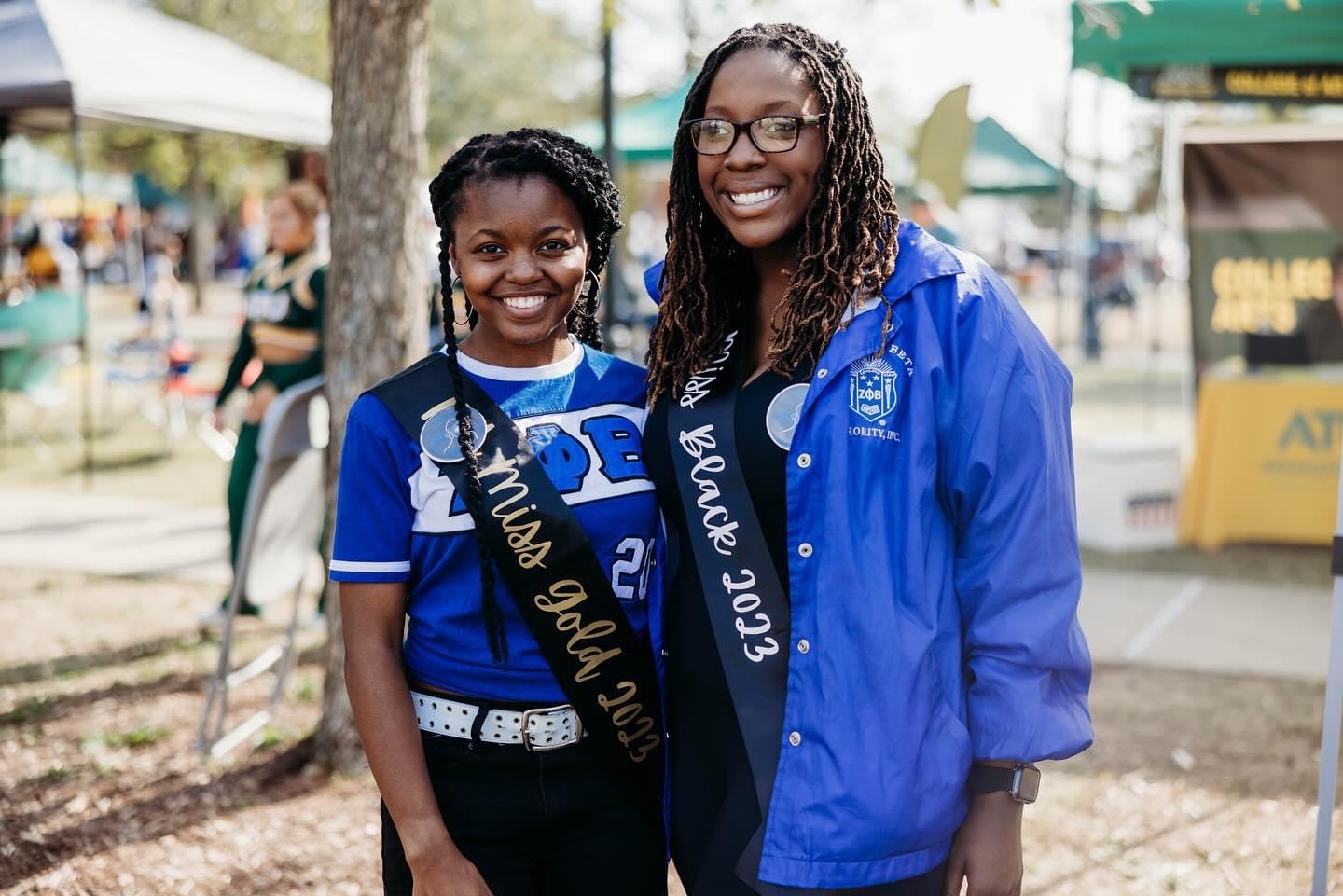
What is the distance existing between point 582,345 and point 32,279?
17.3 meters

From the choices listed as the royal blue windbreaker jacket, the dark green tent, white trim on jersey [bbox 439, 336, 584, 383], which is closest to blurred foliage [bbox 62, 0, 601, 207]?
the dark green tent

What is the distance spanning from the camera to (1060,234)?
8391 millimetres

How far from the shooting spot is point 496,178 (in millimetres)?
2125

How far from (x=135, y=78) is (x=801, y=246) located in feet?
25.5

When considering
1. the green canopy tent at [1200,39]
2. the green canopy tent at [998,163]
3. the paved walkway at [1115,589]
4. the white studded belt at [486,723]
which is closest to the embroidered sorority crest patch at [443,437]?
the white studded belt at [486,723]

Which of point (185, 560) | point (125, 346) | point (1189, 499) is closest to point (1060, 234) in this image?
point (1189, 499)

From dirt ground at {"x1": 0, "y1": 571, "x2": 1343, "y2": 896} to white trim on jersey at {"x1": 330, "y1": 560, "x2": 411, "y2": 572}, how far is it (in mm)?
1909

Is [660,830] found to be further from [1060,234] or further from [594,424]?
[1060,234]

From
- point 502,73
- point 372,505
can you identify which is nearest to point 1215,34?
point 372,505

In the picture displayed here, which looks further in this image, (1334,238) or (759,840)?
(1334,238)

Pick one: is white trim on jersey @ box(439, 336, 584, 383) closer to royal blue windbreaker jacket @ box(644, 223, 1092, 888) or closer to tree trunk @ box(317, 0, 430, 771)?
royal blue windbreaker jacket @ box(644, 223, 1092, 888)

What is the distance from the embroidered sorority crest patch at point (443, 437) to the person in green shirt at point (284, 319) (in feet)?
13.2

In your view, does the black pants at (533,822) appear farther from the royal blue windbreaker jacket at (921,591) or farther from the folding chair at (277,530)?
the folding chair at (277,530)

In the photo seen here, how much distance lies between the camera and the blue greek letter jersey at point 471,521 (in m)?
2.00
